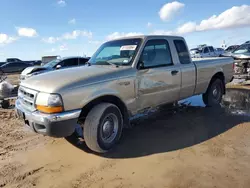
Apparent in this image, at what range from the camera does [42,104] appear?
3480mm

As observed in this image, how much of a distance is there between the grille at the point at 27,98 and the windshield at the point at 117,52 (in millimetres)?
1561

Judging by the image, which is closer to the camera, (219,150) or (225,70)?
(219,150)

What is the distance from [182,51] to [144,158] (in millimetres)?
2906

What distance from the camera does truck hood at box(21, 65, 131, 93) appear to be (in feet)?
11.6

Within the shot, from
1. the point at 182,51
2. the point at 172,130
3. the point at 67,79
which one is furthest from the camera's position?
the point at 182,51

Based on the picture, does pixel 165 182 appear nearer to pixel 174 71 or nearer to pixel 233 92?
pixel 174 71

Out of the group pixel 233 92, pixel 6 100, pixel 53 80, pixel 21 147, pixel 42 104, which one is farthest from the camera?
pixel 233 92

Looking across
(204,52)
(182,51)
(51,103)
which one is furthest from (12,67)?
(51,103)

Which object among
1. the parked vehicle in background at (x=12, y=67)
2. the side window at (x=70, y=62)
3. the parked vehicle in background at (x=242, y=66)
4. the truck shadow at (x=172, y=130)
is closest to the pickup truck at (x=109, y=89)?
the truck shadow at (x=172, y=130)

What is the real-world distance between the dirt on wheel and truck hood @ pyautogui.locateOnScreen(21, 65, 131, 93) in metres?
1.21

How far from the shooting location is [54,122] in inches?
134

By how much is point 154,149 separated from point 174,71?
187cm

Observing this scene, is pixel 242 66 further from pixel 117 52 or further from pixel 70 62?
pixel 70 62

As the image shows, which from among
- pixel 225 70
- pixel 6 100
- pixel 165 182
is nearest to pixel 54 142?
pixel 165 182
